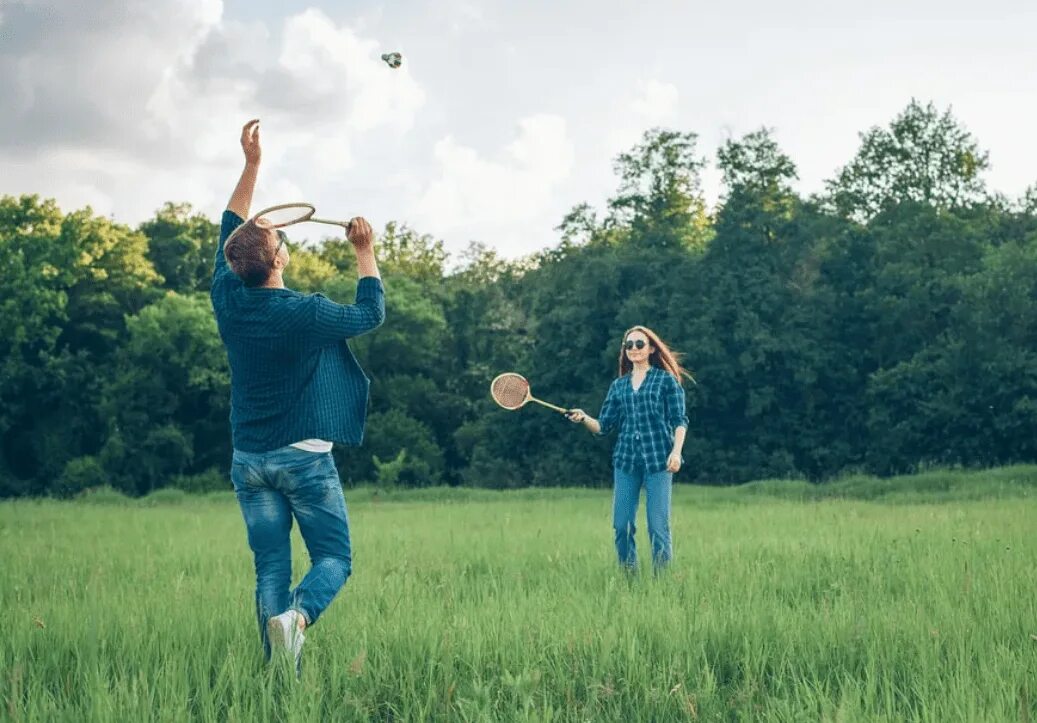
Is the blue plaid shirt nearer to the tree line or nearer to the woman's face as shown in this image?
the woman's face

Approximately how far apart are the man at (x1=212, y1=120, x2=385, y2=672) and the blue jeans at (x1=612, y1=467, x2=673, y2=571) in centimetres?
396

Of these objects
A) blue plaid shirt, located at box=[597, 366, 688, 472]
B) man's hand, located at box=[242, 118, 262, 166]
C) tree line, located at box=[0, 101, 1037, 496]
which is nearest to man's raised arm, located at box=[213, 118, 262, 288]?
man's hand, located at box=[242, 118, 262, 166]

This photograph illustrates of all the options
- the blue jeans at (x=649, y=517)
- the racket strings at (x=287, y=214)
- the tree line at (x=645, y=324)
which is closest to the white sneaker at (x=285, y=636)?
the racket strings at (x=287, y=214)

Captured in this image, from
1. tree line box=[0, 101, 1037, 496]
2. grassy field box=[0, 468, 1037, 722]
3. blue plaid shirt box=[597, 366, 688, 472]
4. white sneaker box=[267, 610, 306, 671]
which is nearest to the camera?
grassy field box=[0, 468, 1037, 722]

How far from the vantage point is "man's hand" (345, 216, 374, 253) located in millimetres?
4953

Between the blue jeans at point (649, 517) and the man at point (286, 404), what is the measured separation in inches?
156

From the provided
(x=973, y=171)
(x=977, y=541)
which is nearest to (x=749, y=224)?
(x=973, y=171)

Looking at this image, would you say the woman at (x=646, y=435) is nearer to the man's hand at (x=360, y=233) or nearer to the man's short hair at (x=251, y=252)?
the man's hand at (x=360, y=233)

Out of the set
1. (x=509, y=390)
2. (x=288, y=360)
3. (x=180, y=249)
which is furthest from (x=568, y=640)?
(x=180, y=249)

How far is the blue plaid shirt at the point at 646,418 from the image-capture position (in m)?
8.79

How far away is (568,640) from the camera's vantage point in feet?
17.2

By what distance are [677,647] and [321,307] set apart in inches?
102

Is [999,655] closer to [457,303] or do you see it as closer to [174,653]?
[174,653]

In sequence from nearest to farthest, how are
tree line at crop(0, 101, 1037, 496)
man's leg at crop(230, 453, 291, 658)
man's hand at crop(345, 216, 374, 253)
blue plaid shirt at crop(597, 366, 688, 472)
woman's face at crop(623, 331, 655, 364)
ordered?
man's hand at crop(345, 216, 374, 253), man's leg at crop(230, 453, 291, 658), blue plaid shirt at crop(597, 366, 688, 472), woman's face at crop(623, 331, 655, 364), tree line at crop(0, 101, 1037, 496)
